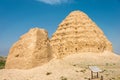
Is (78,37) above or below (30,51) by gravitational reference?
above

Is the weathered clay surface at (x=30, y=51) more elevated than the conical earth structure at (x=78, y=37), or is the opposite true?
the conical earth structure at (x=78, y=37)

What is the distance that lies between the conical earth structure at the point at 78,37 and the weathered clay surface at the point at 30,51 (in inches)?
2029

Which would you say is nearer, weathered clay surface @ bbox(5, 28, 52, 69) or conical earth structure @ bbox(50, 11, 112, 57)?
weathered clay surface @ bbox(5, 28, 52, 69)

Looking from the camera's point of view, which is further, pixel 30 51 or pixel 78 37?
pixel 78 37

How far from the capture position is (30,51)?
18.1 meters

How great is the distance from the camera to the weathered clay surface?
17938mm

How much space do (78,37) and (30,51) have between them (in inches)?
2234

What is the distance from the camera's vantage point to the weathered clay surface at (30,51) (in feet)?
58.9

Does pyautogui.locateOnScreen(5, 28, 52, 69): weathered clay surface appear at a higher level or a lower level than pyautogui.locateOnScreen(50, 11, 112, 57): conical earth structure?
lower

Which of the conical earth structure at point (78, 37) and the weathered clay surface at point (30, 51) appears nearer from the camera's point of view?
the weathered clay surface at point (30, 51)

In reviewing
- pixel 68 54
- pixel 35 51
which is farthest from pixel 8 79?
pixel 68 54

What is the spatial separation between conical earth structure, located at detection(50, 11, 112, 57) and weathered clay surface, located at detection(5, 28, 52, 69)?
51536 mm

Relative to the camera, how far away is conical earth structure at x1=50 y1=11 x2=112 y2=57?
72250 mm

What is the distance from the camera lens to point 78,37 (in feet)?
244
